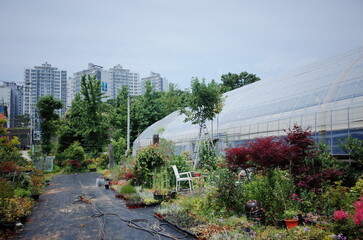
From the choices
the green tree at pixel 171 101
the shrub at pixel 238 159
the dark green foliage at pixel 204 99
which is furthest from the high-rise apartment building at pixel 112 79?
the shrub at pixel 238 159

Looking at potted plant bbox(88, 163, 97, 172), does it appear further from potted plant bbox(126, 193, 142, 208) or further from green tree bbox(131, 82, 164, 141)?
potted plant bbox(126, 193, 142, 208)

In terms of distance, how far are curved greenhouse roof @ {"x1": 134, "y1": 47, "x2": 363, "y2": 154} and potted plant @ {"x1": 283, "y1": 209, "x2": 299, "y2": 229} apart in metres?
2.52

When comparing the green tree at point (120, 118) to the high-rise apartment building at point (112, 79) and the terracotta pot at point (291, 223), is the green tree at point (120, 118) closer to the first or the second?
the terracotta pot at point (291, 223)

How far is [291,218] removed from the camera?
164 inches

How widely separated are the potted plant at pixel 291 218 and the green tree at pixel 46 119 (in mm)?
22403

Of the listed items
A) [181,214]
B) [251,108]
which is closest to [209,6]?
[251,108]

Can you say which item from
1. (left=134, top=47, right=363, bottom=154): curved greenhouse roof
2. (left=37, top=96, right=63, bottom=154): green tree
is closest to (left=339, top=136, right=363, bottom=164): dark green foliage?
(left=134, top=47, right=363, bottom=154): curved greenhouse roof

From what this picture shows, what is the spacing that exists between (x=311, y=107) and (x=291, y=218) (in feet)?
13.2

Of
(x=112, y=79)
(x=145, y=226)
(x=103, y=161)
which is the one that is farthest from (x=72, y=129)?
(x=112, y=79)

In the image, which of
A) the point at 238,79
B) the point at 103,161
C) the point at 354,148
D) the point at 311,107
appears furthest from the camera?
the point at 238,79

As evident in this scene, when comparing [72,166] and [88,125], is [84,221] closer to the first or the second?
[72,166]

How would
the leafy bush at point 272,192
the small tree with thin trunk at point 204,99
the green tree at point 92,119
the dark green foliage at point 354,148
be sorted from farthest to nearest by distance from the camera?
1. the green tree at point 92,119
2. the small tree with thin trunk at point 204,99
3. the dark green foliage at point 354,148
4. the leafy bush at point 272,192

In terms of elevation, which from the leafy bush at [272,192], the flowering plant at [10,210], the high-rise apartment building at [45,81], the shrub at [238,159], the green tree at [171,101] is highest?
the high-rise apartment building at [45,81]

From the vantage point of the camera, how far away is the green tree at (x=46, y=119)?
21594mm
